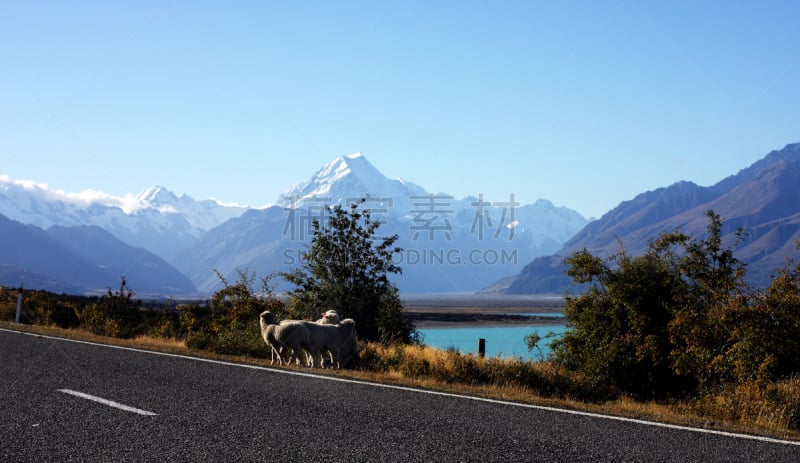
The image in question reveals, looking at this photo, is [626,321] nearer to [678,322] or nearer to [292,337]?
[678,322]

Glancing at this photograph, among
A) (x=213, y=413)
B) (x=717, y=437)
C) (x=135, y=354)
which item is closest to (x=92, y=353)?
(x=135, y=354)

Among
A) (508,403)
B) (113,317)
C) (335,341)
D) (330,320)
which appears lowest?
(508,403)

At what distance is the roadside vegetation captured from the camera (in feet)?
39.8

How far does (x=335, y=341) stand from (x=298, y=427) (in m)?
7.89

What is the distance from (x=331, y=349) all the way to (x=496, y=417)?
23.8ft

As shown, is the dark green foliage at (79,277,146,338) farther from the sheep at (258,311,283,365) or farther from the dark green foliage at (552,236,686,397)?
the dark green foliage at (552,236,686,397)

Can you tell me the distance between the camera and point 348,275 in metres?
27.0

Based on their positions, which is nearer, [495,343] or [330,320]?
[330,320]

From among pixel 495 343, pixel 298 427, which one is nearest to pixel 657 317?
pixel 298 427

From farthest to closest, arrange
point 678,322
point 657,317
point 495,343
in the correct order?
1. point 495,343
2. point 657,317
3. point 678,322

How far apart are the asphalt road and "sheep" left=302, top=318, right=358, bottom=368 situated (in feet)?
12.2

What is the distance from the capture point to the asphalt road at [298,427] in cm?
674

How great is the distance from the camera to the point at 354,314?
26484 millimetres

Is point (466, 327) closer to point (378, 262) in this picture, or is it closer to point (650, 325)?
point (378, 262)
